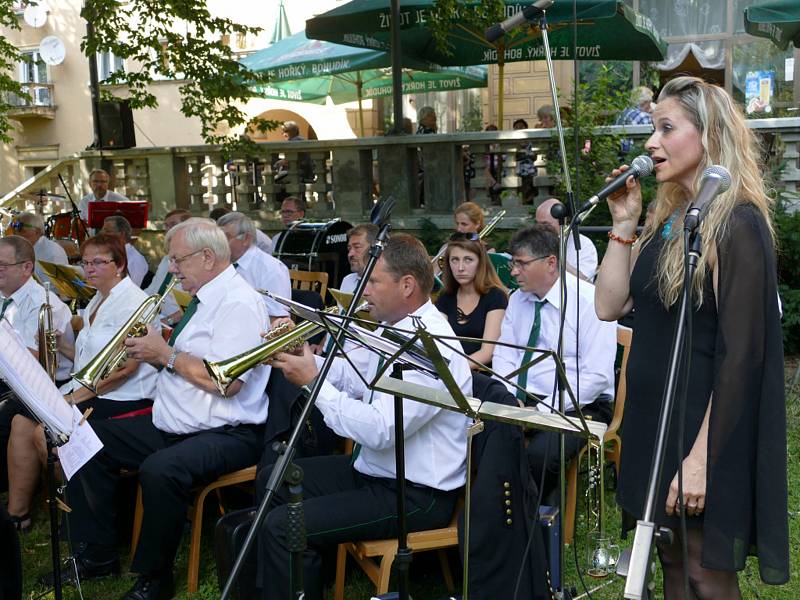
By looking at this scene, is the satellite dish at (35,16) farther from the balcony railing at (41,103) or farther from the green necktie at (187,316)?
the green necktie at (187,316)

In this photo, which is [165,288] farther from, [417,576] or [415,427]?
[415,427]

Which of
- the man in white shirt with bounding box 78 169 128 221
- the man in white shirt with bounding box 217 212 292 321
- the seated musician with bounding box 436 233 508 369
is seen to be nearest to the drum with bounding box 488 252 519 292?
the seated musician with bounding box 436 233 508 369

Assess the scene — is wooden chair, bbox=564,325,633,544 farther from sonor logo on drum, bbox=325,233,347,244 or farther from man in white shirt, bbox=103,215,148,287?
man in white shirt, bbox=103,215,148,287

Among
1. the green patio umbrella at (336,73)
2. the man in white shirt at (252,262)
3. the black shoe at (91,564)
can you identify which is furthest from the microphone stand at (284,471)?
the green patio umbrella at (336,73)

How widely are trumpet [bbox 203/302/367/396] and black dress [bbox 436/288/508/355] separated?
2056 millimetres

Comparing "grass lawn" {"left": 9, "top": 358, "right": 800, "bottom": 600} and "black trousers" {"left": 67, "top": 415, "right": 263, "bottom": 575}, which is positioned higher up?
"black trousers" {"left": 67, "top": 415, "right": 263, "bottom": 575}

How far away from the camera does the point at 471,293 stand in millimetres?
5668

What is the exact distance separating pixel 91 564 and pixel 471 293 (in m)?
2.65

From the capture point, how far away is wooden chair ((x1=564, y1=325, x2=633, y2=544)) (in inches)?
167

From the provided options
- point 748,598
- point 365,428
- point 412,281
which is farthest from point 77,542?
point 748,598

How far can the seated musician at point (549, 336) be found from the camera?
4391 millimetres

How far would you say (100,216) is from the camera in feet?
32.2

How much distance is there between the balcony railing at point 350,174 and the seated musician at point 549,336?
15.3ft

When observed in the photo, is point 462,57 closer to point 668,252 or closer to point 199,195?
point 199,195
